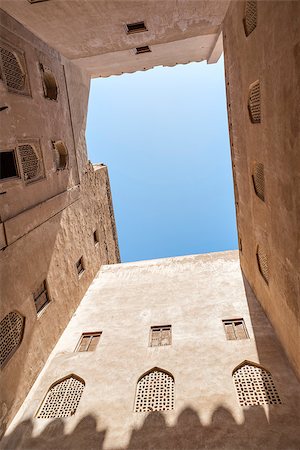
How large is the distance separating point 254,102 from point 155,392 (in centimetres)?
732

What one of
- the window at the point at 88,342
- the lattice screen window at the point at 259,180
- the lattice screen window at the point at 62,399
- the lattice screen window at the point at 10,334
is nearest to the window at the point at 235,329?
the lattice screen window at the point at 259,180

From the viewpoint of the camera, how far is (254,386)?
688cm

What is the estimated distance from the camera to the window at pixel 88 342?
878cm

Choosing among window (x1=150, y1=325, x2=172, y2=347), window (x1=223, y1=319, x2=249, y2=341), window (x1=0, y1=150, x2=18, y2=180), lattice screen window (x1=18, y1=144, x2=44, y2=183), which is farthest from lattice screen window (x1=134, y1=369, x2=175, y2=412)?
window (x1=0, y1=150, x2=18, y2=180)

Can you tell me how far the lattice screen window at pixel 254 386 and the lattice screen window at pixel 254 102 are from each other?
19.8 feet

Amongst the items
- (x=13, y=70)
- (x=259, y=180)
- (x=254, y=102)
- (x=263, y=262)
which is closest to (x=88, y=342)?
(x=263, y=262)

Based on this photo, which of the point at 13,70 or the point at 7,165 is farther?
the point at 7,165

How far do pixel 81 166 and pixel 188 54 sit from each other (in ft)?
19.2

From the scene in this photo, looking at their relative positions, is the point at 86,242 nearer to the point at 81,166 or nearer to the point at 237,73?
the point at 81,166

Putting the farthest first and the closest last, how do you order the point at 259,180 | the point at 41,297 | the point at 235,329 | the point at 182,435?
the point at 235,329
the point at 41,297
the point at 259,180
the point at 182,435

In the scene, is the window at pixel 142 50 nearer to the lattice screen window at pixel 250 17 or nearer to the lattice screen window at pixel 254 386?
the lattice screen window at pixel 250 17

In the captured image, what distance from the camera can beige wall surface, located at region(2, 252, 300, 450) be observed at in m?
6.08

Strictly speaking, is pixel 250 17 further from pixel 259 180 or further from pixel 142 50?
pixel 142 50

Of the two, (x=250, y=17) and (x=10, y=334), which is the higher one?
(x=250, y=17)
